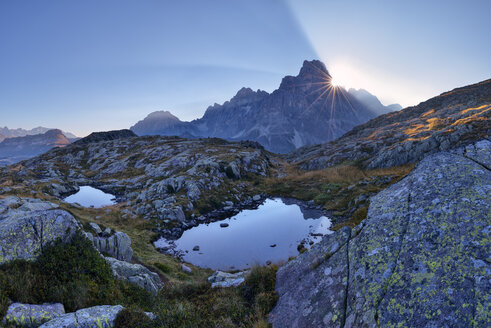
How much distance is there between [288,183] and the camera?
4978 centimetres

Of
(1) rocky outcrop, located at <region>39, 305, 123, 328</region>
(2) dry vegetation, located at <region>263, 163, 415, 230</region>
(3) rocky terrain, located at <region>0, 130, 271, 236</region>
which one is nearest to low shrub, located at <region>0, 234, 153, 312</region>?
(1) rocky outcrop, located at <region>39, 305, 123, 328</region>

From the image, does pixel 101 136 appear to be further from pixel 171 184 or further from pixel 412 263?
pixel 412 263

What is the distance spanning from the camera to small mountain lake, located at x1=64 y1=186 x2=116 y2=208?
42375 mm

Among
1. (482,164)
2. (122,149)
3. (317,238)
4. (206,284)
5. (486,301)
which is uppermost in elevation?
(122,149)

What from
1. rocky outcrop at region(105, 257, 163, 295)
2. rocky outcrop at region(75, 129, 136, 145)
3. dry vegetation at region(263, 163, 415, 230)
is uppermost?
rocky outcrop at region(75, 129, 136, 145)

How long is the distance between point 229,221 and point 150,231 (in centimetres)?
1064

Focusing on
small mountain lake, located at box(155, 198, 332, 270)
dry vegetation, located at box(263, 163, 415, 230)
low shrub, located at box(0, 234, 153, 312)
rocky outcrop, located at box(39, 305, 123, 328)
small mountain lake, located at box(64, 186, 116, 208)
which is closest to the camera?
rocky outcrop, located at box(39, 305, 123, 328)

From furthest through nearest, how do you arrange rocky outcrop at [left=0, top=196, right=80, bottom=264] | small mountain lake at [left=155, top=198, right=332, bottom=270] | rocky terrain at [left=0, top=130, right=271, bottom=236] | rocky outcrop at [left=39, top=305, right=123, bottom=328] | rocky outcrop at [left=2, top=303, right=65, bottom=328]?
rocky terrain at [left=0, top=130, right=271, bottom=236] < small mountain lake at [left=155, top=198, right=332, bottom=270] < rocky outcrop at [left=0, top=196, right=80, bottom=264] < rocky outcrop at [left=39, top=305, right=123, bottom=328] < rocky outcrop at [left=2, top=303, right=65, bottom=328]

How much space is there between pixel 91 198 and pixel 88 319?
168 ft

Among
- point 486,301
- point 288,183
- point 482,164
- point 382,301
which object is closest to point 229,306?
point 382,301

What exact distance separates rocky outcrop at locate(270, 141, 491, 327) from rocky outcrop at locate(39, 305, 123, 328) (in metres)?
5.15

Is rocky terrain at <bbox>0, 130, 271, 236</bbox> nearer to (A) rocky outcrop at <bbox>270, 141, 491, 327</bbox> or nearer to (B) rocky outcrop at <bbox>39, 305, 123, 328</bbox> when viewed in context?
(B) rocky outcrop at <bbox>39, 305, 123, 328</bbox>

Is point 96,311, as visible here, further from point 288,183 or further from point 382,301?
point 288,183

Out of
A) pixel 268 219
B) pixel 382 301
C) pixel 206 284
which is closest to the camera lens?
pixel 382 301
